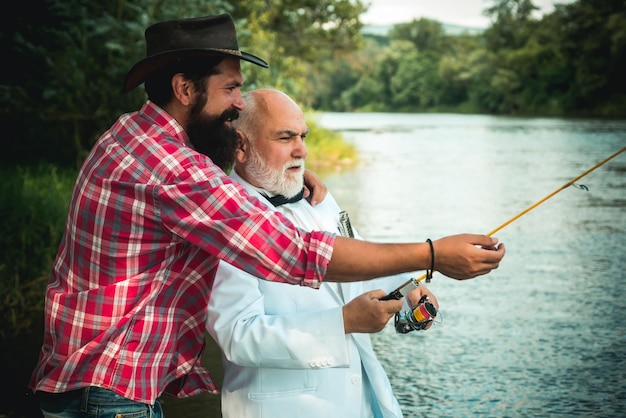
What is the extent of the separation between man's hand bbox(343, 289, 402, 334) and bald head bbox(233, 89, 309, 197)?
0.71 m

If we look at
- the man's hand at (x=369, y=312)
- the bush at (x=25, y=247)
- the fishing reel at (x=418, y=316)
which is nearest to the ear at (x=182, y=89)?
the man's hand at (x=369, y=312)

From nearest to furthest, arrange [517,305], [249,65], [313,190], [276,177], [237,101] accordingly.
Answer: [237,101]
[276,177]
[313,190]
[517,305]
[249,65]

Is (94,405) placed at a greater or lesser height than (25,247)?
greater

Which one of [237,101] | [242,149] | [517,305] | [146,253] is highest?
[237,101]

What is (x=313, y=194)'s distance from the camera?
3.85 m

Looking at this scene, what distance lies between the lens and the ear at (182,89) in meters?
2.97

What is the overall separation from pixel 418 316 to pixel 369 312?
19.9 inches

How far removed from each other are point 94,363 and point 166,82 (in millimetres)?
878

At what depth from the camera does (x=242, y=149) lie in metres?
3.73

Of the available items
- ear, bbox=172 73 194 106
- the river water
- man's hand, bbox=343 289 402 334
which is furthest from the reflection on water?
ear, bbox=172 73 194 106

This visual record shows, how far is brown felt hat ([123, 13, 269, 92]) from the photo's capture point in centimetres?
298

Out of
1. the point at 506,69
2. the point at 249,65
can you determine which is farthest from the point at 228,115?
the point at 506,69

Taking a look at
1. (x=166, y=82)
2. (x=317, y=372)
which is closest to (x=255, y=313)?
(x=317, y=372)

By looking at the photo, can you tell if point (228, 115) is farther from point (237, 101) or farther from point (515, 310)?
point (515, 310)
